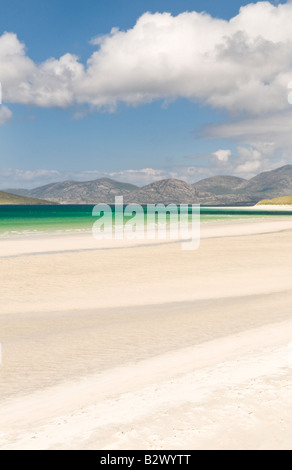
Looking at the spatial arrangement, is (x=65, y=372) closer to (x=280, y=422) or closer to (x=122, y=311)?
(x=280, y=422)

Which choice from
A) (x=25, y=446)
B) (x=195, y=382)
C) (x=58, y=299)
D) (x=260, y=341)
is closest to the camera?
(x=25, y=446)

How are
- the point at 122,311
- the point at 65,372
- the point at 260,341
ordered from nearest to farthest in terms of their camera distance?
the point at 65,372 → the point at 260,341 → the point at 122,311

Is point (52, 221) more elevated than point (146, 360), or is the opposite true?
point (52, 221)

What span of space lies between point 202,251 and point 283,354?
1977 cm

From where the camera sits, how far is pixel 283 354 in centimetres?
802

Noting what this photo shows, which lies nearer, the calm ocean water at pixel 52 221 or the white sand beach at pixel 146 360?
the white sand beach at pixel 146 360

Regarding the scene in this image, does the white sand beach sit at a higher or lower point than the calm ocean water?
lower

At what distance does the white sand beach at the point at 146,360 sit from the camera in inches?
205

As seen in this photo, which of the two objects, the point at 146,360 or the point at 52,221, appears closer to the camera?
the point at 146,360

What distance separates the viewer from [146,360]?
8.28 m

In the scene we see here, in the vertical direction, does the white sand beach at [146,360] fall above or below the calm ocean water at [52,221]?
below

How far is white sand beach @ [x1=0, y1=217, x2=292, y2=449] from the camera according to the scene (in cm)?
520

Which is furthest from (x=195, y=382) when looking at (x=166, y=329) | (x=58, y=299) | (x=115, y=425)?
(x=58, y=299)

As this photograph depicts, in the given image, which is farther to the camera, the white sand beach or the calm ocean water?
the calm ocean water
